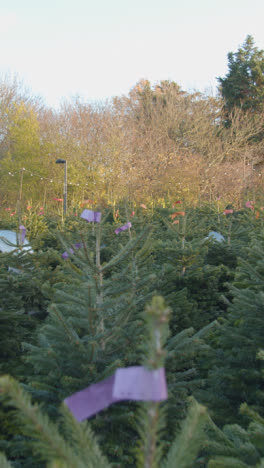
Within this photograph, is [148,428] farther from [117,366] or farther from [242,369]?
[242,369]

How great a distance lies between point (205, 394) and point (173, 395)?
61 cm

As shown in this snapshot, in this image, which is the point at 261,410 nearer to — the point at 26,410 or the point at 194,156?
the point at 26,410

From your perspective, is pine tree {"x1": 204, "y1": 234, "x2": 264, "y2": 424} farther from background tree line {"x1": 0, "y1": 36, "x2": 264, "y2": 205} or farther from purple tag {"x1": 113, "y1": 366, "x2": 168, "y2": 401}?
background tree line {"x1": 0, "y1": 36, "x2": 264, "y2": 205}

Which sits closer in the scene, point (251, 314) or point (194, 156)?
point (251, 314)

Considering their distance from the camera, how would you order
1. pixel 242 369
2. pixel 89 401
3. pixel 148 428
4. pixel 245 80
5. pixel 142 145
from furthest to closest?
pixel 245 80, pixel 142 145, pixel 242 369, pixel 89 401, pixel 148 428

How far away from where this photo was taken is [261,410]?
190cm

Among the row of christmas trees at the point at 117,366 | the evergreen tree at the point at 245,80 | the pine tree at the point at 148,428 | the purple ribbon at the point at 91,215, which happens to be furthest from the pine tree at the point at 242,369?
the evergreen tree at the point at 245,80

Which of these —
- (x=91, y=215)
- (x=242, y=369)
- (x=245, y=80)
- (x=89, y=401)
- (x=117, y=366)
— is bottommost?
(x=242, y=369)

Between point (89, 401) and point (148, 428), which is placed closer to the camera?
point (148, 428)

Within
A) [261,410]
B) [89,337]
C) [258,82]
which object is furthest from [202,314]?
[258,82]

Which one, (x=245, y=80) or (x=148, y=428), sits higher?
(x=245, y=80)

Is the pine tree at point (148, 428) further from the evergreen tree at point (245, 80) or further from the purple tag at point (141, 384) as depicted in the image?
the evergreen tree at point (245, 80)

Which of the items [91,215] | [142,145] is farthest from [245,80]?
[91,215]

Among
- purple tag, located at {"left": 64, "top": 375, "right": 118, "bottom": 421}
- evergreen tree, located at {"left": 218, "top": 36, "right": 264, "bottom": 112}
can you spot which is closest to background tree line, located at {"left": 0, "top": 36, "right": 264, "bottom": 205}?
evergreen tree, located at {"left": 218, "top": 36, "right": 264, "bottom": 112}
